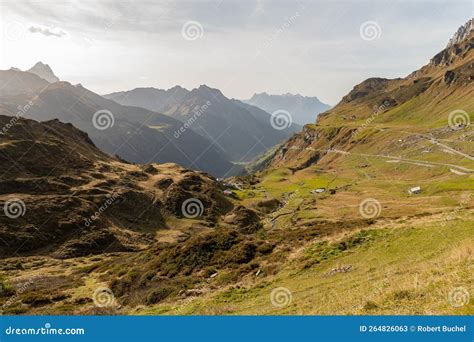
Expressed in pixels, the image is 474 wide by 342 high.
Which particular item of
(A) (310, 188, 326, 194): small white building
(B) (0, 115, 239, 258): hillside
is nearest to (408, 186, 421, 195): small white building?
(A) (310, 188, 326, 194): small white building

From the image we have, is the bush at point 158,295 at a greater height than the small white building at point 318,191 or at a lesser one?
lesser

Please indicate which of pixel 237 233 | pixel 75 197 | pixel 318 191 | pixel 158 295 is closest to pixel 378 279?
pixel 158 295

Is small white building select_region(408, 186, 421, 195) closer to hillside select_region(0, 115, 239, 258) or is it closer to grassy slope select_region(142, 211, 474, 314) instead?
grassy slope select_region(142, 211, 474, 314)

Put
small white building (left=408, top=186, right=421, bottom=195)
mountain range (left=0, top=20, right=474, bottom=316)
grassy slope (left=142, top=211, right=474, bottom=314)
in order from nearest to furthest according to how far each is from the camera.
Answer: grassy slope (left=142, top=211, right=474, bottom=314) → mountain range (left=0, top=20, right=474, bottom=316) → small white building (left=408, top=186, right=421, bottom=195)

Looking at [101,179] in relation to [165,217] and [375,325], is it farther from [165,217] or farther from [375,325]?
[375,325]

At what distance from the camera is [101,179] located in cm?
12875

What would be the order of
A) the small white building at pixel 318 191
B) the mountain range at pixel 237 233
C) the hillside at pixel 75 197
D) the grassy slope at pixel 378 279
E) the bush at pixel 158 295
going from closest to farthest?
1. the grassy slope at pixel 378 279
2. the mountain range at pixel 237 233
3. the bush at pixel 158 295
4. the hillside at pixel 75 197
5. the small white building at pixel 318 191

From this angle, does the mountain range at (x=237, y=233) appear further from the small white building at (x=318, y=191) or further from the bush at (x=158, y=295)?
the small white building at (x=318, y=191)

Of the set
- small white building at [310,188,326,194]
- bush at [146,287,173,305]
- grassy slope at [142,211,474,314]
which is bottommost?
bush at [146,287,173,305]

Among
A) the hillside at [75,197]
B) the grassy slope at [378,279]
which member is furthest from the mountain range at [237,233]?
the hillside at [75,197]

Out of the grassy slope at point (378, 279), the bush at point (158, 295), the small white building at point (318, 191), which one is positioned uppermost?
the small white building at point (318, 191)

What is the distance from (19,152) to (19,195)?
90.4 feet

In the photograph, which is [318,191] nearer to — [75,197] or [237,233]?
[75,197]

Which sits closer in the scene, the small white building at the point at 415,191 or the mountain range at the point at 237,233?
the mountain range at the point at 237,233
